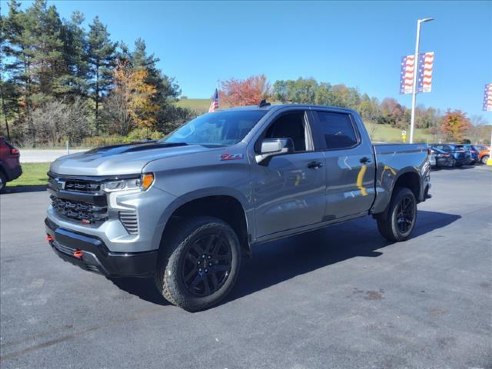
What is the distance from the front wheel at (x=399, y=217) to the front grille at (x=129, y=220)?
13.1 ft

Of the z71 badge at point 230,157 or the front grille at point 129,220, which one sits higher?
the z71 badge at point 230,157

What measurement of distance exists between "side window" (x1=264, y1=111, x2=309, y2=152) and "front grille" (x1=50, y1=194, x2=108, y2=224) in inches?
75.1

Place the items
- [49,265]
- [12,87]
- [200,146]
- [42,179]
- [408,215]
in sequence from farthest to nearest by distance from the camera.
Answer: [12,87]
[42,179]
[408,215]
[49,265]
[200,146]

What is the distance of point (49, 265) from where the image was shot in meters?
5.34

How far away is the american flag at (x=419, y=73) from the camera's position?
23250mm

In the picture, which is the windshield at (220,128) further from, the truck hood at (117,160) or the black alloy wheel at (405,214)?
the black alloy wheel at (405,214)

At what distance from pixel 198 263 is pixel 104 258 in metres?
0.84

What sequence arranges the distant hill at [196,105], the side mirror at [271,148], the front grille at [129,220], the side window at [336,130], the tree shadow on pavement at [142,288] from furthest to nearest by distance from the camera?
the distant hill at [196,105] → the side window at [336,130] → the tree shadow on pavement at [142,288] → the side mirror at [271,148] → the front grille at [129,220]

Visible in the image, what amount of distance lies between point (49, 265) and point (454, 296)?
4705 mm

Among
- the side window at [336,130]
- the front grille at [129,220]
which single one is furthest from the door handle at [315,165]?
the front grille at [129,220]

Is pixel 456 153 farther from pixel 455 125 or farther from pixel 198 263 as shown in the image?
pixel 455 125

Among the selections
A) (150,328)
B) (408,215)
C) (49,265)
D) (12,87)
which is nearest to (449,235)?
(408,215)

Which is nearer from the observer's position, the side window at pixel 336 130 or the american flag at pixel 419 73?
the side window at pixel 336 130

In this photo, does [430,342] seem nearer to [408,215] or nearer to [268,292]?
[268,292]
